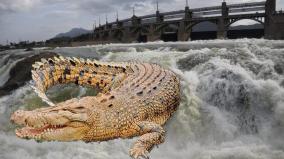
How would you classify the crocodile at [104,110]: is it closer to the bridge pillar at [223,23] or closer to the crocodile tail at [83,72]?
the crocodile tail at [83,72]

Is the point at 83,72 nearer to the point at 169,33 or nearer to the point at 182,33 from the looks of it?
the point at 182,33

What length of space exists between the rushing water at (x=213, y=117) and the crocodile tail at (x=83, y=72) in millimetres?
1201

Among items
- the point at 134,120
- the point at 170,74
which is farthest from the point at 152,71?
the point at 134,120

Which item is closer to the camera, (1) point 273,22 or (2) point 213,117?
(2) point 213,117

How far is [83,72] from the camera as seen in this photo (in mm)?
8164

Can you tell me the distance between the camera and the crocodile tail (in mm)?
7062

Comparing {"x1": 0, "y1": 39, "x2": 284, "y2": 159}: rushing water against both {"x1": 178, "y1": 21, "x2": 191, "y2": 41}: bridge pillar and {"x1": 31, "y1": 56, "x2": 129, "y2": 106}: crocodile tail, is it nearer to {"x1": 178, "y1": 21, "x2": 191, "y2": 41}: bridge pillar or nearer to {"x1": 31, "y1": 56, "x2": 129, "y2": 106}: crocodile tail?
{"x1": 31, "y1": 56, "x2": 129, "y2": 106}: crocodile tail

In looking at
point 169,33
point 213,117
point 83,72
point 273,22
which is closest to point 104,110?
point 83,72

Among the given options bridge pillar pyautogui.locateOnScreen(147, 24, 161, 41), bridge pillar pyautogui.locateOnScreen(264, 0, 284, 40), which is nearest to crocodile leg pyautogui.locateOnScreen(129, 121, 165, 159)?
bridge pillar pyautogui.locateOnScreen(264, 0, 284, 40)

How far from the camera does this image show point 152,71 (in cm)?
769

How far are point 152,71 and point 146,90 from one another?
1.57 metres

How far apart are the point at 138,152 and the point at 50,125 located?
3.28ft

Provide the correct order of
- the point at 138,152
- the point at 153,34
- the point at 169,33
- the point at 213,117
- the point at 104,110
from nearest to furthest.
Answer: the point at 138,152 < the point at 104,110 < the point at 213,117 < the point at 153,34 < the point at 169,33

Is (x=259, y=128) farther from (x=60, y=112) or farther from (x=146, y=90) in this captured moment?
(x=60, y=112)
